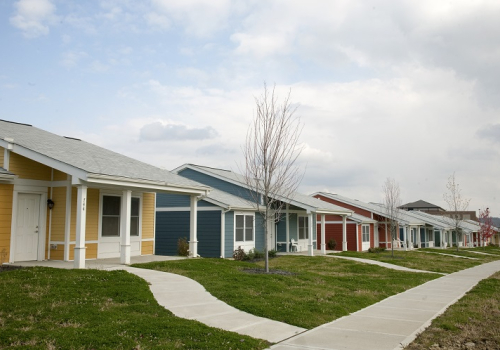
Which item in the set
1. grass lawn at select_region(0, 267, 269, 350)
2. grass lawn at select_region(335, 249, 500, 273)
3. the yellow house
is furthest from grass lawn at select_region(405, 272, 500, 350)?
grass lawn at select_region(335, 249, 500, 273)

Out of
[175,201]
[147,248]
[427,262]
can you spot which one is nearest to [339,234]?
[427,262]

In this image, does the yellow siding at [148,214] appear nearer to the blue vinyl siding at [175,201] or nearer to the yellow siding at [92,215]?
the yellow siding at [92,215]

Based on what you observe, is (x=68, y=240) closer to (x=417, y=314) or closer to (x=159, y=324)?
(x=159, y=324)

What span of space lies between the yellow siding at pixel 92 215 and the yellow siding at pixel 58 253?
3.67 feet

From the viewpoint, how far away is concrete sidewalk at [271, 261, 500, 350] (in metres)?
7.41

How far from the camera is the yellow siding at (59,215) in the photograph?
16562 mm

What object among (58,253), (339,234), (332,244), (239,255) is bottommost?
(239,255)

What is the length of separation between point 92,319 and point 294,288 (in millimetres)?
5966

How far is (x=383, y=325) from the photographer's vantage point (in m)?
8.95

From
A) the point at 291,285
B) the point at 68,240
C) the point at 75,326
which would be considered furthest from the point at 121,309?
the point at 68,240

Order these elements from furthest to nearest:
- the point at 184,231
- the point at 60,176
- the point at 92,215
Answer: the point at 184,231, the point at 92,215, the point at 60,176

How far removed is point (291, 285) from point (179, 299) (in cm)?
385

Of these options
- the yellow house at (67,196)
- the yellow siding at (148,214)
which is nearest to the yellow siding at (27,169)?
the yellow house at (67,196)

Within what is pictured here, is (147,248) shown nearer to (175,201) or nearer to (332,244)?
(175,201)
